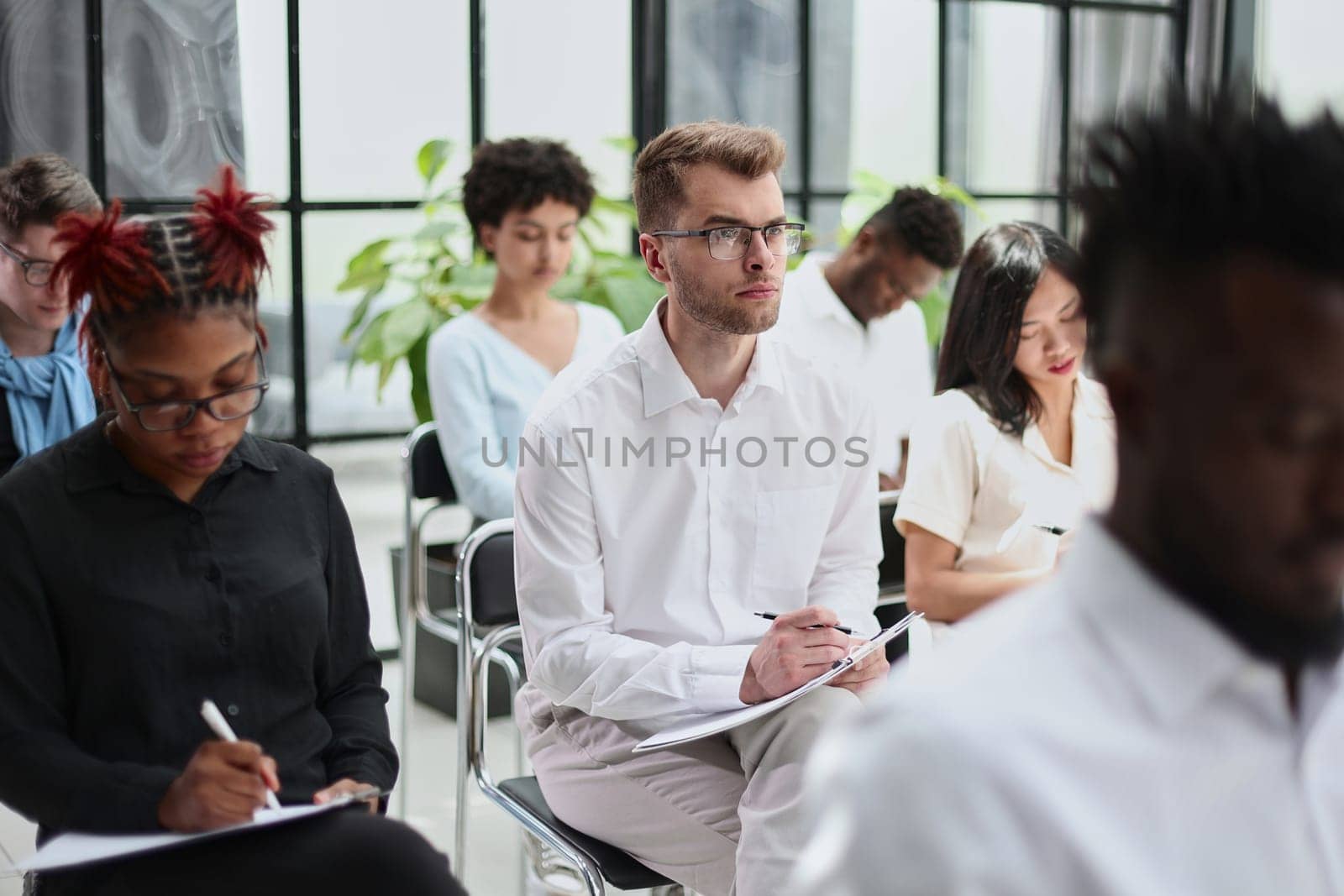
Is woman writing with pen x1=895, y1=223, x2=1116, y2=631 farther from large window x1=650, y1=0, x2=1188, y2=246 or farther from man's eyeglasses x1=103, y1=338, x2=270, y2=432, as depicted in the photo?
large window x1=650, y1=0, x2=1188, y2=246

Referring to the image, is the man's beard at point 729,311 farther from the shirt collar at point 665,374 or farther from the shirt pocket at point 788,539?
the shirt pocket at point 788,539

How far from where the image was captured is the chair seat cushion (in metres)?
1.73

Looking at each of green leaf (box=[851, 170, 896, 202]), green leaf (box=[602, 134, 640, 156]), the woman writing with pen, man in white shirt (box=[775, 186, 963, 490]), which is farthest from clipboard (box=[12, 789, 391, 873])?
green leaf (box=[851, 170, 896, 202])

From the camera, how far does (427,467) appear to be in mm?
3084

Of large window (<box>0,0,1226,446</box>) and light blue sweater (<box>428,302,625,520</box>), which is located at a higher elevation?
large window (<box>0,0,1226,446</box>)

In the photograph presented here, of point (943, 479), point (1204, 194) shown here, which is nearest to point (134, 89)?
point (943, 479)

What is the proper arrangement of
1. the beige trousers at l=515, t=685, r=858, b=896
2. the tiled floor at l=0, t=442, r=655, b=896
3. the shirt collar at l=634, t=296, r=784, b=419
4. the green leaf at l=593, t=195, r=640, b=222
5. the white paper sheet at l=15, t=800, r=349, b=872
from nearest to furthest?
the white paper sheet at l=15, t=800, r=349, b=872 → the beige trousers at l=515, t=685, r=858, b=896 → the shirt collar at l=634, t=296, r=784, b=419 → the tiled floor at l=0, t=442, r=655, b=896 → the green leaf at l=593, t=195, r=640, b=222

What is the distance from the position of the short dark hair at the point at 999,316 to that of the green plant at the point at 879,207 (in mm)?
1809

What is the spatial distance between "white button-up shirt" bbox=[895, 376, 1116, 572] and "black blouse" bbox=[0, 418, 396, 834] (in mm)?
1046

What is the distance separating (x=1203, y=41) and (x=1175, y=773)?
5.34 metres

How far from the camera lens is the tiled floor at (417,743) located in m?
2.85

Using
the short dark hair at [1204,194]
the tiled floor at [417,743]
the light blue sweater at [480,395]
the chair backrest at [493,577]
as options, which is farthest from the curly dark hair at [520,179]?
the short dark hair at [1204,194]

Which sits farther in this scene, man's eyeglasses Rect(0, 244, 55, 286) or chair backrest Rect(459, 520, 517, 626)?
man's eyeglasses Rect(0, 244, 55, 286)

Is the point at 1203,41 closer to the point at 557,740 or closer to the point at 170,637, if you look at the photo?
the point at 557,740
